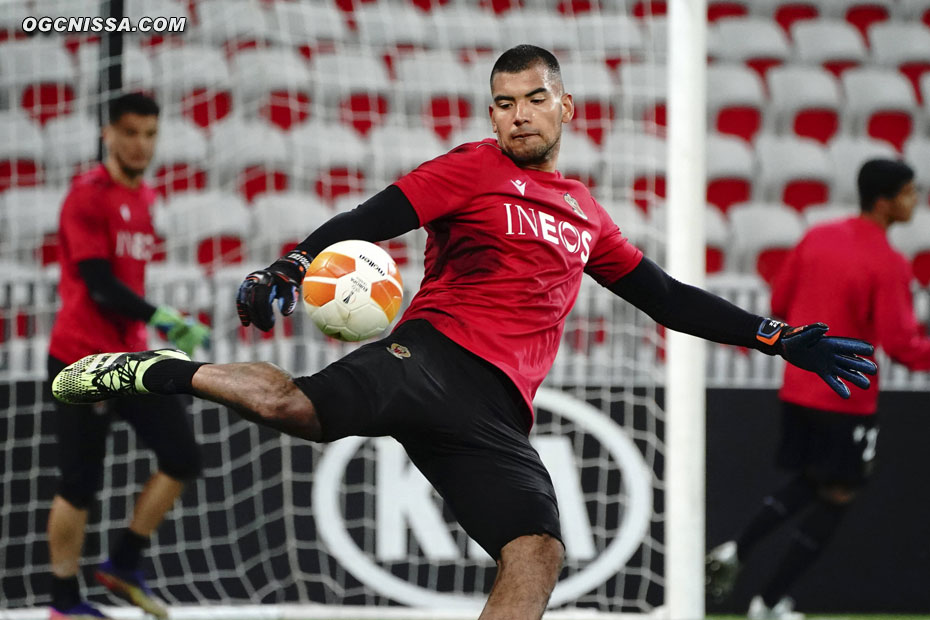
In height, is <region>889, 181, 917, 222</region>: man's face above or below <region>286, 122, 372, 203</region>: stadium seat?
below

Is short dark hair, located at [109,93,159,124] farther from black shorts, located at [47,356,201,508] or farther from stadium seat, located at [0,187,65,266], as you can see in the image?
stadium seat, located at [0,187,65,266]

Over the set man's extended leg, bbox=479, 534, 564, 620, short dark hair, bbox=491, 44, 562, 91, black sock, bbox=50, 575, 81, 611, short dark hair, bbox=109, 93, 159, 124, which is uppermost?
short dark hair, bbox=109, 93, 159, 124

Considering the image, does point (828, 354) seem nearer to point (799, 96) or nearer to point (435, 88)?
point (435, 88)

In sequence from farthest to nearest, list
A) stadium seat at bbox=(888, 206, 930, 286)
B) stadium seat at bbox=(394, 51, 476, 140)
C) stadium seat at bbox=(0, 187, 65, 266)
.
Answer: stadium seat at bbox=(888, 206, 930, 286)
stadium seat at bbox=(394, 51, 476, 140)
stadium seat at bbox=(0, 187, 65, 266)

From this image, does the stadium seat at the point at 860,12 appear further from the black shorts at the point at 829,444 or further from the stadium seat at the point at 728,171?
the black shorts at the point at 829,444

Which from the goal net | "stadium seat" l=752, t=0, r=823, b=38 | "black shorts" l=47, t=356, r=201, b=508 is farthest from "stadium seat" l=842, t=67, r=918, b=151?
"black shorts" l=47, t=356, r=201, b=508

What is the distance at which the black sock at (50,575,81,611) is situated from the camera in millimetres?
5191

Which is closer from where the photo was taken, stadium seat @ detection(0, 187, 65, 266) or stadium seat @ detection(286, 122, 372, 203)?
stadium seat @ detection(0, 187, 65, 266)

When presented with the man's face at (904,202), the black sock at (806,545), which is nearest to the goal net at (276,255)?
the black sock at (806,545)

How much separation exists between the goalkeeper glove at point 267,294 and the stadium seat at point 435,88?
513 centimetres

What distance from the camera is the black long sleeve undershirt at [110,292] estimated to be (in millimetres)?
5051

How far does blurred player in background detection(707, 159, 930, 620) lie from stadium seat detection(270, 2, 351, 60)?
367 centimetres

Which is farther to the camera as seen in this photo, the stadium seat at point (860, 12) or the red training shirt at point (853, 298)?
the stadium seat at point (860, 12)

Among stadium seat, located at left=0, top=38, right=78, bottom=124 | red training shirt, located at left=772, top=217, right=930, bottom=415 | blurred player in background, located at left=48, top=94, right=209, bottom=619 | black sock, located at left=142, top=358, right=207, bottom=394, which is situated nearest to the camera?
black sock, located at left=142, top=358, right=207, bottom=394
